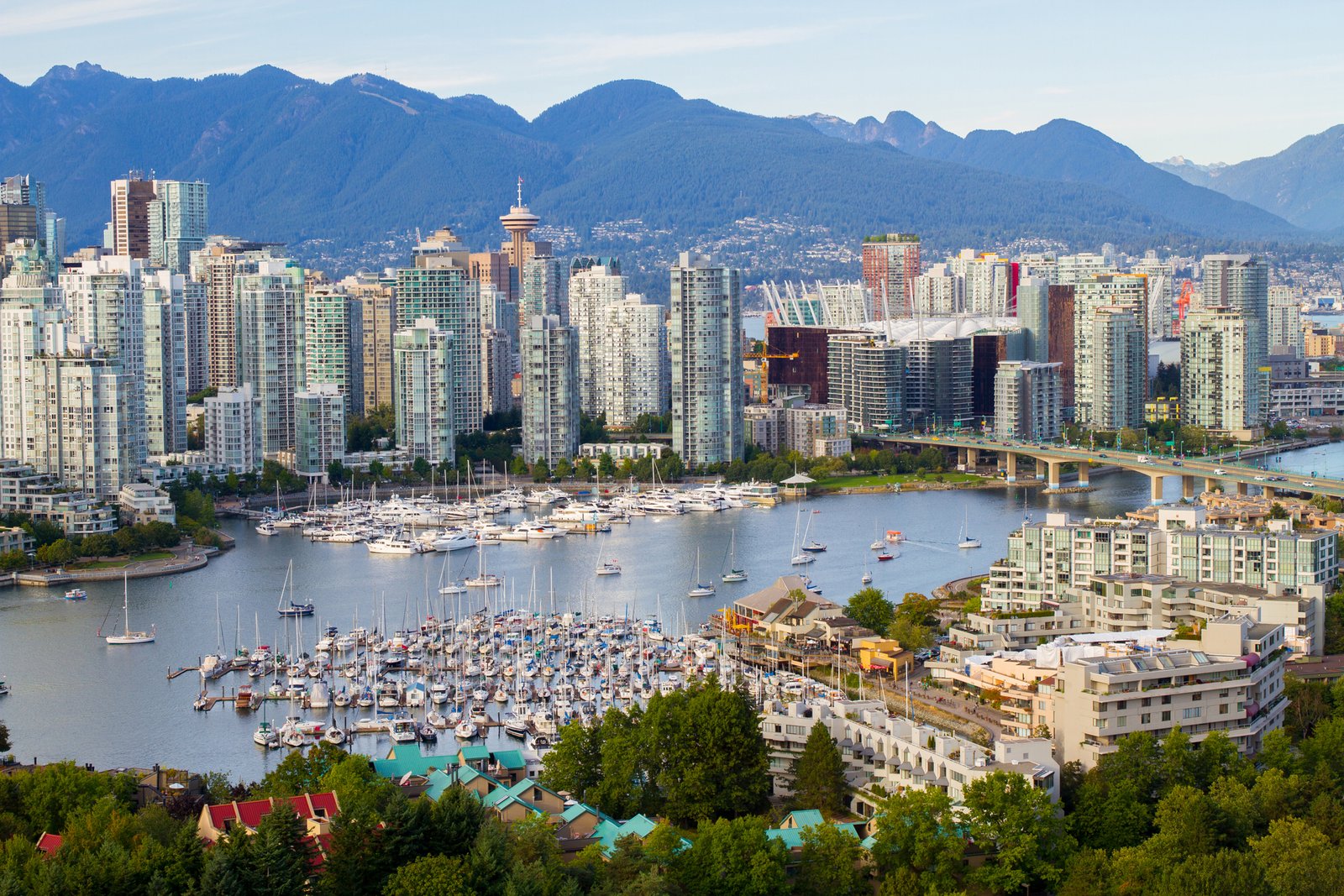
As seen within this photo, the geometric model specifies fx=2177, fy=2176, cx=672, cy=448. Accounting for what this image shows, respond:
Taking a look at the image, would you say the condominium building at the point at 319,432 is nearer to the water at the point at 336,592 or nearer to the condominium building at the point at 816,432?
the water at the point at 336,592

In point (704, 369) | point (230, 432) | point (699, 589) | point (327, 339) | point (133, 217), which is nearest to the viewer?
point (699, 589)

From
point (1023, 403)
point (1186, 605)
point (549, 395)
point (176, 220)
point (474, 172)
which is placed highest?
point (474, 172)

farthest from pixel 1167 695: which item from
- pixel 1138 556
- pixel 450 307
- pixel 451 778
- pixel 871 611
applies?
pixel 450 307

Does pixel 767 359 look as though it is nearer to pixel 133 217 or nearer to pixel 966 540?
pixel 966 540

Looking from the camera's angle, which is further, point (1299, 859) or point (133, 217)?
point (133, 217)

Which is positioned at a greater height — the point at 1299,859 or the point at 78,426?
the point at 78,426

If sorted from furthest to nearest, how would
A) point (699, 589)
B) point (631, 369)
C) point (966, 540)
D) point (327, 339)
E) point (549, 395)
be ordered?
point (631, 369) < point (327, 339) < point (549, 395) < point (966, 540) < point (699, 589)

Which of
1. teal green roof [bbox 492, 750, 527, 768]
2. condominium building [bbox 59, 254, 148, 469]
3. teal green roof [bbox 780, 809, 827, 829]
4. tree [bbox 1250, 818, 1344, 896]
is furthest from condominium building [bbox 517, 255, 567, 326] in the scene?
tree [bbox 1250, 818, 1344, 896]

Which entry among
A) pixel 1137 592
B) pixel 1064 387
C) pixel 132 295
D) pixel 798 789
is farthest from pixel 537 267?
pixel 798 789
